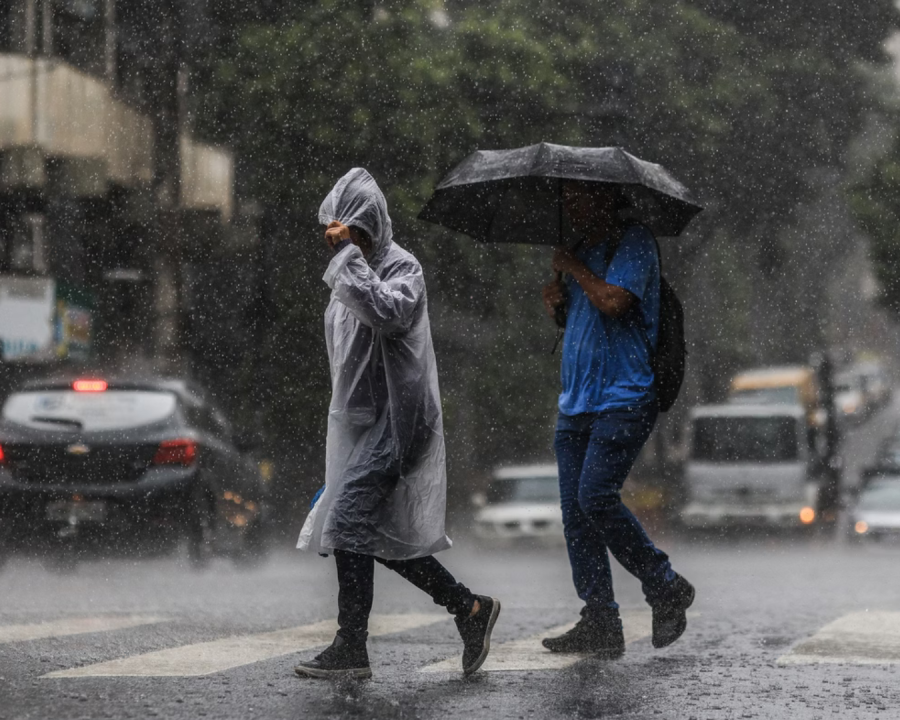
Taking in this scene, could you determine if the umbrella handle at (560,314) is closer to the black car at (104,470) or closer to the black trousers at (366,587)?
the black trousers at (366,587)

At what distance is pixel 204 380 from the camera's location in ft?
54.6

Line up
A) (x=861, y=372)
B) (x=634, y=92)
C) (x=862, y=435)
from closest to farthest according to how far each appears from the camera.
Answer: (x=634, y=92)
(x=861, y=372)
(x=862, y=435)

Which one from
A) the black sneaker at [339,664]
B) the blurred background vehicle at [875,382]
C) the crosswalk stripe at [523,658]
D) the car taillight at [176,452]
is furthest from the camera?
the blurred background vehicle at [875,382]

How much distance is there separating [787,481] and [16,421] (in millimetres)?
15040

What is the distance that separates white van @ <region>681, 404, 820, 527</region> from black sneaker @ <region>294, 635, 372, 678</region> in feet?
57.5

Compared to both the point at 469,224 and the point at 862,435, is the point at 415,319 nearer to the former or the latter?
the point at 469,224

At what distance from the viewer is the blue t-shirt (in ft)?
16.8

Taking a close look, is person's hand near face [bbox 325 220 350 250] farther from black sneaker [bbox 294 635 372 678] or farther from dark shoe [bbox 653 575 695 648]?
dark shoe [bbox 653 575 695 648]

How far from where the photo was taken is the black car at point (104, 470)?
9133 millimetres

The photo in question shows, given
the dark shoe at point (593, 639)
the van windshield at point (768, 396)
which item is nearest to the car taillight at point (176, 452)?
the dark shoe at point (593, 639)

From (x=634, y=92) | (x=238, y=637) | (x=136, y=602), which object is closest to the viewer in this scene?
(x=238, y=637)

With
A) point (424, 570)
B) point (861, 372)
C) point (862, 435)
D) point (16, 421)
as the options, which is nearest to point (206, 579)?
point (16, 421)

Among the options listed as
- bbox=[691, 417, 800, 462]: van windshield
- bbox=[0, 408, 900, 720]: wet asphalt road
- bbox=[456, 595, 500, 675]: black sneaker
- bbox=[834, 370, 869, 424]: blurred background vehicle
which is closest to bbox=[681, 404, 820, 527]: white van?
bbox=[691, 417, 800, 462]: van windshield

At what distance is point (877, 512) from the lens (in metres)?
21.6
